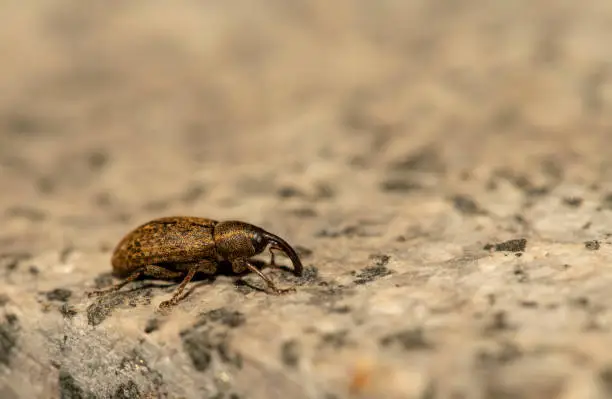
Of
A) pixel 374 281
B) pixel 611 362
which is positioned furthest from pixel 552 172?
pixel 611 362

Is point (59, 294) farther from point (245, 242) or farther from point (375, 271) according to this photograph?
point (375, 271)

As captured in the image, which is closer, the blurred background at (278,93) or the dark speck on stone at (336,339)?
the dark speck on stone at (336,339)

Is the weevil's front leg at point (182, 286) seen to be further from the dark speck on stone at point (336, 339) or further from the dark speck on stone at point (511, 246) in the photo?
the dark speck on stone at point (511, 246)

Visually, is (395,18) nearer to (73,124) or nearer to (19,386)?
(73,124)

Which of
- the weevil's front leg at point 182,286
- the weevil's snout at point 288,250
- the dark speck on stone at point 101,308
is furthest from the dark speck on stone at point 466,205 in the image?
the dark speck on stone at point 101,308

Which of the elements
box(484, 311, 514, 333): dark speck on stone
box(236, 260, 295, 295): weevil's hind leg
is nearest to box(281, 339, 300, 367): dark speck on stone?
box(236, 260, 295, 295): weevil's hind leg

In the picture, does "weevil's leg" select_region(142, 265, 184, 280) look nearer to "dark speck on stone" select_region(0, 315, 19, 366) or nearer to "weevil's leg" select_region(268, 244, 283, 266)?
"weevil's leg" select_region(268, 244, 283, 266)

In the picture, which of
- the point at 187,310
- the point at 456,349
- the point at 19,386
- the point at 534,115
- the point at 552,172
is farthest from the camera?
the point at 534,115
